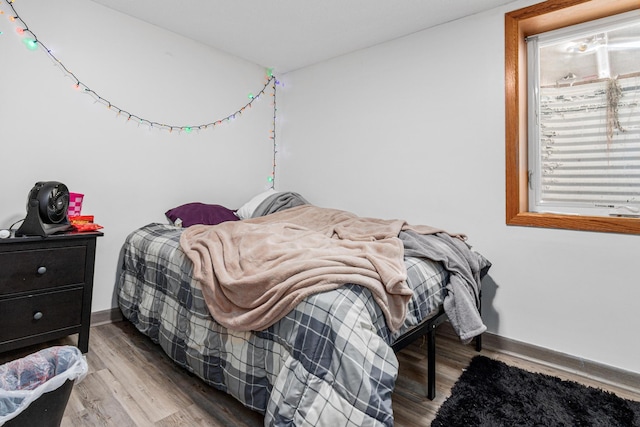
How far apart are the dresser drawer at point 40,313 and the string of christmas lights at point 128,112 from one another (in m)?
1.28

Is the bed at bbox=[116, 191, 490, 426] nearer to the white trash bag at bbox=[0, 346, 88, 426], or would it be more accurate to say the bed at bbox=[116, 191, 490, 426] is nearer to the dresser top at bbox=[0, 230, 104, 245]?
the dresser top at bbox=[0, 230, 104, 245]

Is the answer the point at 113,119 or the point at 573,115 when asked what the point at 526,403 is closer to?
the point at 573,115

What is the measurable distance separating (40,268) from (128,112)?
1235mm

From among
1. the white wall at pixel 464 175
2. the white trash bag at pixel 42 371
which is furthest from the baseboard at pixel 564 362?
the white trash bag at pixel 42 371

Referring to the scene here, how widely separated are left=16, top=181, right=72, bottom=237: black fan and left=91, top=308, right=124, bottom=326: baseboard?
0.80m

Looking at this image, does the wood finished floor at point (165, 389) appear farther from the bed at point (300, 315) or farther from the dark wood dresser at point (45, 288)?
the dark wood dresser at point (45, 288)

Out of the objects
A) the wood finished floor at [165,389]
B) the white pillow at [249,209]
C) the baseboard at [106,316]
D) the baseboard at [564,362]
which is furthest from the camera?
the white pillow at [249,209]

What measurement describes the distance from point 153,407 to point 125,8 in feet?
8.32

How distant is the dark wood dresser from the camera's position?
66.2 inches

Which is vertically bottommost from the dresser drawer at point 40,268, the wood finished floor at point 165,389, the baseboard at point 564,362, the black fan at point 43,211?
Answer: the wood finished floor at point 165,389

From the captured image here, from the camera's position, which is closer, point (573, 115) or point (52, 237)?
point (52, 237)

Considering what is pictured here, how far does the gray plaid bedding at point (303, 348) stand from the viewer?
1.04m

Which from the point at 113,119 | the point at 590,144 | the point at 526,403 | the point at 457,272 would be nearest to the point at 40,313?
the point at 113,119

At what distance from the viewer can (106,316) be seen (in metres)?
2.37
